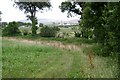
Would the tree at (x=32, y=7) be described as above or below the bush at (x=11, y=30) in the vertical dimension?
above

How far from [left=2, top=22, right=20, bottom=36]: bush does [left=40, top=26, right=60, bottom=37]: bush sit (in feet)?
22.3

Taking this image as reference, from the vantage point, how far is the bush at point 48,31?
60500mm

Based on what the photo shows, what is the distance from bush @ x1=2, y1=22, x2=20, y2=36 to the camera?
64.4m

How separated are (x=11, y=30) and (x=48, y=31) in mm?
8821

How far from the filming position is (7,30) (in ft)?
212

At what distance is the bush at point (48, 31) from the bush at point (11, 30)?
22.3 ft

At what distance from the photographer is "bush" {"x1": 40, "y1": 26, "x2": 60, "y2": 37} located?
60.5 meters

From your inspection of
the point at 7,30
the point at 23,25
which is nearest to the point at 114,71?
the point at 7,30

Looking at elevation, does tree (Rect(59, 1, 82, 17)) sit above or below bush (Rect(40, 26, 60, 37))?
above

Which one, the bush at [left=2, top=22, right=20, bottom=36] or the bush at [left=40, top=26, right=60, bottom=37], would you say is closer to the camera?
the bush at [left=40, top=26, right=60, bottom=37]

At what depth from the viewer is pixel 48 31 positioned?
61719 mm

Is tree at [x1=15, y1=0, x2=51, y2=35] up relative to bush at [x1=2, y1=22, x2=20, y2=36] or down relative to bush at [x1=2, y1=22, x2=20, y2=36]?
up

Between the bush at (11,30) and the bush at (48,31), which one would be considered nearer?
the bush at (48,31)

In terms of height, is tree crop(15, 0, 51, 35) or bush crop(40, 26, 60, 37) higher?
tree crop(15, 0, 51, 35)
